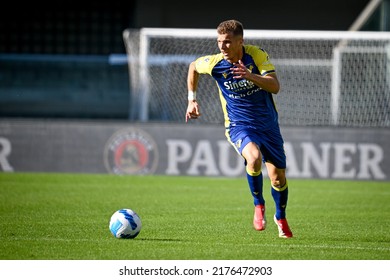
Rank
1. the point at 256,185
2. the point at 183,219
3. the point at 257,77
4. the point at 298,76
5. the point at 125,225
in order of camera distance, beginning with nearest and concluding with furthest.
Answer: the point at 257,77 < the point at 125,225 < the point at 256,185 < the point at 183,219 < the point at 298,76

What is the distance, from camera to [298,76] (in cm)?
2031

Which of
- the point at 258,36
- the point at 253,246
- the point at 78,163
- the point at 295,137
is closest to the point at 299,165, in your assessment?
the point at 295,137

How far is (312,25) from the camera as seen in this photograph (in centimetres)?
2505

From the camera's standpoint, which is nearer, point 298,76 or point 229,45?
point 229,45

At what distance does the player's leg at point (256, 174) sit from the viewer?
902 cm

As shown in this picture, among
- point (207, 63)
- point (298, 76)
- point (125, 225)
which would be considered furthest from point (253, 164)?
point (298, 76)

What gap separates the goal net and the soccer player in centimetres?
998

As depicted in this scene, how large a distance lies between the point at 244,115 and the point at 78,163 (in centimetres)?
938

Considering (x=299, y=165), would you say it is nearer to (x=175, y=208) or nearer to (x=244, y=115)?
(x=175, y=208)

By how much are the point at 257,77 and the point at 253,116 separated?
0.74 meters

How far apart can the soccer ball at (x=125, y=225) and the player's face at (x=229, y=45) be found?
1867 millimetres

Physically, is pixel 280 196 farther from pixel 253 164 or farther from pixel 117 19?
pixel 117 19

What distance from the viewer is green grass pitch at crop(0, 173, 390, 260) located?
8.13m

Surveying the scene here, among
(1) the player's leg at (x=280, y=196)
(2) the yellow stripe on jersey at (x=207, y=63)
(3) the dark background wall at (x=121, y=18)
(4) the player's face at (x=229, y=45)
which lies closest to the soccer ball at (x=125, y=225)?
(1) the player's leg at (x=280, y=196)
